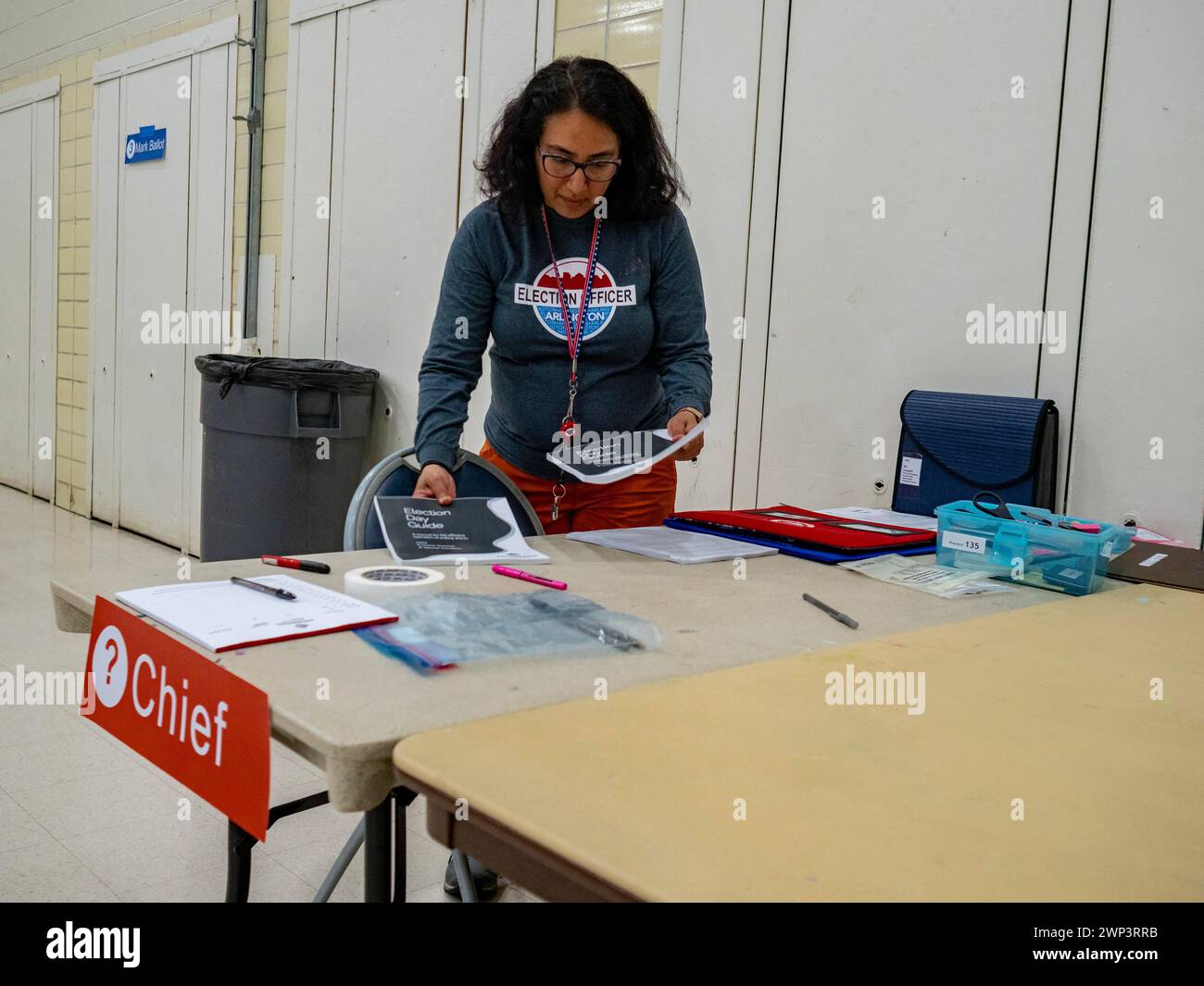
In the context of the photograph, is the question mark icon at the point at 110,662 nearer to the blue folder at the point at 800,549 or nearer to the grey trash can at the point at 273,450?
the blue folder at the point at 800,549

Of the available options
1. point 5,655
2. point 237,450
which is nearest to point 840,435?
point 237,450

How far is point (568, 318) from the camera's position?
82.9 inches

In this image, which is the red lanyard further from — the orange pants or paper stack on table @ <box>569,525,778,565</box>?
paper stack on table @ <box>569,525,778,565</box>

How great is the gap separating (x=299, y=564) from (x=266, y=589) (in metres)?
0.19

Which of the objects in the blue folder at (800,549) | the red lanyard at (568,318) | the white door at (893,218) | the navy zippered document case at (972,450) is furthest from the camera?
the white door at (893,218)

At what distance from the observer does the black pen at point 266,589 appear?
49.1 inches

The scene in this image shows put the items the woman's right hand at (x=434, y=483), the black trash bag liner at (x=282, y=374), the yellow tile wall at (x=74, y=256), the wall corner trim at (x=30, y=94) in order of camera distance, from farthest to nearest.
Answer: the wall corner trim at (x=30, y=94), the yellow tile wall at (x=74, y=256), the black trash bag liner at (x=282, y=374), the woman's right hand at (x=434, y=483)

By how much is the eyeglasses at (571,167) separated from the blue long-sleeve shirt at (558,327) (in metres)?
0.13

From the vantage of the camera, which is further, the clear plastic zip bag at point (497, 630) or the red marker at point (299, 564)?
the red marker at point (299, 564)

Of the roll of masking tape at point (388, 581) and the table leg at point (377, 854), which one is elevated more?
the roll of masking tape at point (388, 581)

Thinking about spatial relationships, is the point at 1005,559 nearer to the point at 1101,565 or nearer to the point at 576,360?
the point at 1101,565

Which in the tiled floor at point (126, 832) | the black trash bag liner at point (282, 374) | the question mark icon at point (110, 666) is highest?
the black trash bag liner at point (282, 374)

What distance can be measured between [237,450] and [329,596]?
2997 millimetres

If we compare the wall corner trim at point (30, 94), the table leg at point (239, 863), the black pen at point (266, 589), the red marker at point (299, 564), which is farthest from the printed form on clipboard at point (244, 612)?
the wall corner trim at point (30, 94)
